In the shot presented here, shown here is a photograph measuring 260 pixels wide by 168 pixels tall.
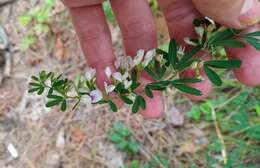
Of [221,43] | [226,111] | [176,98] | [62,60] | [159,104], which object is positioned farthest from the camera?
[62,60]

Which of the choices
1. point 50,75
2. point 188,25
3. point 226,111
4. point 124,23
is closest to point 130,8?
point 124,23

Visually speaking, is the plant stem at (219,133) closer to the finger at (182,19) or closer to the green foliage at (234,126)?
the green foliage at (234,126)

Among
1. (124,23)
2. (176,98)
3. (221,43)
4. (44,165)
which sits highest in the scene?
(124,23)

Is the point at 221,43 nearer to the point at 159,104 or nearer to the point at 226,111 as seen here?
the point at 159,104

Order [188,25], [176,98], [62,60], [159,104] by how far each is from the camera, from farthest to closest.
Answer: [62,60], [176,98], [159,104], [188,25]

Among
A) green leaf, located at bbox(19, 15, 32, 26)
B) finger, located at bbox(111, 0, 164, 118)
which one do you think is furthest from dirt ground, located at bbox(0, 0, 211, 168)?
finger, located at bbox(111, 0, 164, 118)

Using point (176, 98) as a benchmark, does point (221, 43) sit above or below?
above
